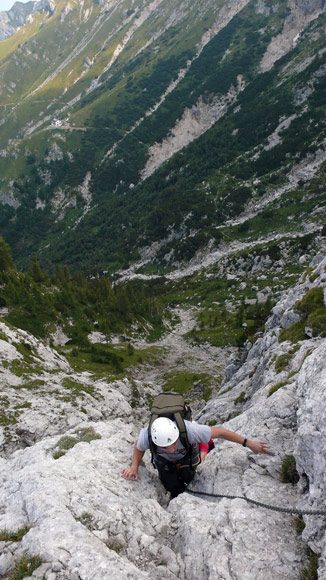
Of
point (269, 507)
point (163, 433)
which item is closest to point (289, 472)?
point (269, 507)

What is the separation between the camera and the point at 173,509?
8.11 meters

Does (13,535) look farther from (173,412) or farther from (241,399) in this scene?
(241,399)

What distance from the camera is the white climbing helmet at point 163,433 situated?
7.70m

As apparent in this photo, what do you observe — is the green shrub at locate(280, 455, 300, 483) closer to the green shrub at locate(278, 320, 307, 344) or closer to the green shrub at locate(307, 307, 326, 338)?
the green shrub at locate(307, 307, 326, 338)

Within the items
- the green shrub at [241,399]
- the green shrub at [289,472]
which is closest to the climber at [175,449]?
the green shrub at [289,472]

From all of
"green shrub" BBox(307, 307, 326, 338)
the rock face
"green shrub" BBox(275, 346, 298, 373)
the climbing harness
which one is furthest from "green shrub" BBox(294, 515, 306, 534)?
"green shrub" BBox(307, 307, 326, 338)

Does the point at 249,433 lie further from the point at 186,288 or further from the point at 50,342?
the point at 186,288

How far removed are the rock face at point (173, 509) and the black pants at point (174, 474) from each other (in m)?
0.38

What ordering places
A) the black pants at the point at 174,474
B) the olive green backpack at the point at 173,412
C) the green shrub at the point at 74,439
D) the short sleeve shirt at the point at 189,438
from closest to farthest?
1. the olive green backpack at the point at 173,412
2. the short sleeve shirt at the point at 189,438
3. the black pants at the point at 174,474
4. the green shrub at the point at 74,439

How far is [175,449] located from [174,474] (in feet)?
3.86

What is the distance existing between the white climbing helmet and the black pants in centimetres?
93

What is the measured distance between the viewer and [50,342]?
4153 cm

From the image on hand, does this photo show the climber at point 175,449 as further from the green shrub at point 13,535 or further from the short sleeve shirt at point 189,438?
the green shrub at point 13,535

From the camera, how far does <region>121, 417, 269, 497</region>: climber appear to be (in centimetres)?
774
